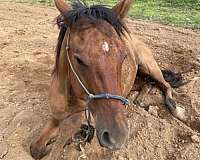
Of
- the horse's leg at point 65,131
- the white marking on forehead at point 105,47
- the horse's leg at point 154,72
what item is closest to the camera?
the white marking on forehead at point 105,47

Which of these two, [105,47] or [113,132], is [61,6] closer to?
[105,47]

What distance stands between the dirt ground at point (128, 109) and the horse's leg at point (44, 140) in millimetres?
137

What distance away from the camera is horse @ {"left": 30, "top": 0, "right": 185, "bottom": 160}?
316cm

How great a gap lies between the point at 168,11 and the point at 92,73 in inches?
259

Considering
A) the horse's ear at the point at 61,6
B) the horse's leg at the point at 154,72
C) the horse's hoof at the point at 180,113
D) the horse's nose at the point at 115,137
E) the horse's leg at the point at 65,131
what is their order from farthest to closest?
the horse's leg at the point at 154,72, the horse's hoof at the point at 180,113, the horse's leg at the point at 65,131, the horse's ear at the point at 61,6, the horse's nose at the point at 115,137

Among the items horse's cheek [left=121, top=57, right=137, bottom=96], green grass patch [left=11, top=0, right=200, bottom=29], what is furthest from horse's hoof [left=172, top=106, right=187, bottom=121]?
green grass patch [left=11, top=0, right=200, bottom=29]

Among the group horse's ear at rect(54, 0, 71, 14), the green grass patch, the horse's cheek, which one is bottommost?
the green grass patch

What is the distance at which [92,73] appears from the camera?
3258mm

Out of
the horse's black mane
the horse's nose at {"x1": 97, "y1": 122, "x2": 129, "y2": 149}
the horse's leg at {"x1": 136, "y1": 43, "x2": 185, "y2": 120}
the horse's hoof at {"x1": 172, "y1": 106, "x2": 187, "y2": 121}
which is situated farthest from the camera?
the horse's leg at {"x1": 136, "y1": 43, "x2": 185, "y2": 120}

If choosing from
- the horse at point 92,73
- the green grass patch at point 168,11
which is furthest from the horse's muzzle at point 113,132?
the green grass patch at point 168,11

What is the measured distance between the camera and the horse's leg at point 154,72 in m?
5.38

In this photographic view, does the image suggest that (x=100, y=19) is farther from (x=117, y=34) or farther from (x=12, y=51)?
(x=12, y=51)

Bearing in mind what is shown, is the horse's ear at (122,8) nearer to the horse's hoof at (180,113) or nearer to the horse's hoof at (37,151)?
the horse's hoof at (37,151)

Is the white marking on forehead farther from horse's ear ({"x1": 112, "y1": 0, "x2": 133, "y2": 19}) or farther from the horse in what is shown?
horse's ear ({"x1": 112, "y1": 0, "x2": 133, "y2": 19})
